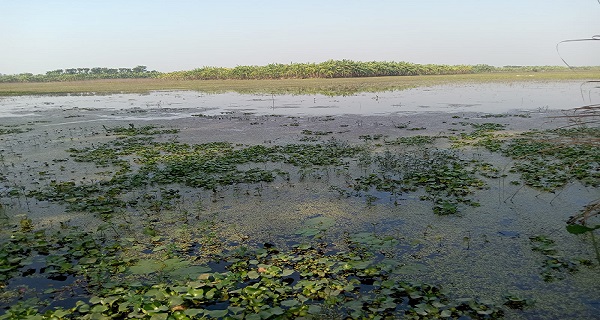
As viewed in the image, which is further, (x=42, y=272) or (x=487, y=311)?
(x=42, y=272)

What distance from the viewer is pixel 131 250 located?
166 inches

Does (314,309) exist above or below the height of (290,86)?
below

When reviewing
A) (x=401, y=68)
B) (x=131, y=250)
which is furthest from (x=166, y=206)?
(x=401, y=68)

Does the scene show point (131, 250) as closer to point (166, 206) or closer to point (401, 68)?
point (166, 206)

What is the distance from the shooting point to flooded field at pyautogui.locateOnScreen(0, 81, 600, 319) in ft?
10.2

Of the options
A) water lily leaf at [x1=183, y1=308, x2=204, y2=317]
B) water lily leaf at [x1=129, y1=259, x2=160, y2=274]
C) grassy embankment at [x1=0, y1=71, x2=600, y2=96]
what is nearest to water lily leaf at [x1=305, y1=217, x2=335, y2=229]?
water lily leaf at [x1=129, y1=259, x2=160, y2=274]

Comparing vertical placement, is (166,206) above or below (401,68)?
below

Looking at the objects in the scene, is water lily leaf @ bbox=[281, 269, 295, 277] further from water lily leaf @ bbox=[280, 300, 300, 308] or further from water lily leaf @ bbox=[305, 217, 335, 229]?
water lily leaf @ bbox=[305, 217, 335, 229]

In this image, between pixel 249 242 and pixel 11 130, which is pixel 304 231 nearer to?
pixel 249 242

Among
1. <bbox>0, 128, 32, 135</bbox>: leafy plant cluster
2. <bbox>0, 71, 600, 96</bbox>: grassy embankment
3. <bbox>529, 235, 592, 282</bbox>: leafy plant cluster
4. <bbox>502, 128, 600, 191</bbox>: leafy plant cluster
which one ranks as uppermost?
<bbox>0, 71, 600, 96</bbox>: grassy embankment

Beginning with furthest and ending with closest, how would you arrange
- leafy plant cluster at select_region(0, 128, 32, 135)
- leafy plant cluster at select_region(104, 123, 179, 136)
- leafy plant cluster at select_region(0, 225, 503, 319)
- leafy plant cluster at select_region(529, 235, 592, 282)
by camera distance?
leafy plant cluster at select_region(0, 128, 32, 135), leafy plant cluster at select_region(104, 123, 179, 136), leafy plant cluster at select_region(529, 235, 592, 282), leafy plant cluster at select_region(0, 225, 503, 319)

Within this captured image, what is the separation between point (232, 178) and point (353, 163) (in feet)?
8.40

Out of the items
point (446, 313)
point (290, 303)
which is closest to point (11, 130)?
point (290, 303)

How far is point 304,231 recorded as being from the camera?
434 centimetres
